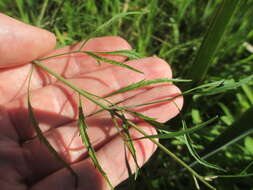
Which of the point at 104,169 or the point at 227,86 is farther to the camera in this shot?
the point at 104,169

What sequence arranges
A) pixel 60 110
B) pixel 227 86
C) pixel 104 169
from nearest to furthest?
1. pixel 227 86
2. pixel 104 169
3. pixel 60 110

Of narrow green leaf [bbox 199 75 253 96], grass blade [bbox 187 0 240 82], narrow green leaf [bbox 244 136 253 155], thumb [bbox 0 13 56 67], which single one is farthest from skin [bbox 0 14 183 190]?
narrow green leaf [bbox 244 136 253 155]

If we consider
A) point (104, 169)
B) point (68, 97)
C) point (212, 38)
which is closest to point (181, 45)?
point (212, 38)

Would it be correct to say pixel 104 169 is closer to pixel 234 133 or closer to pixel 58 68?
pixel 234 133

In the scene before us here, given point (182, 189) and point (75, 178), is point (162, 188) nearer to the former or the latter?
point (182, 189)

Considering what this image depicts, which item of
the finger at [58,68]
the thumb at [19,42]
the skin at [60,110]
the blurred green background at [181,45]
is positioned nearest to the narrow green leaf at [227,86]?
the skin at [60,110]

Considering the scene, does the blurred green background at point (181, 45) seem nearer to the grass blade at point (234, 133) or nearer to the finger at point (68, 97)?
the grass blade at point (234, 133)

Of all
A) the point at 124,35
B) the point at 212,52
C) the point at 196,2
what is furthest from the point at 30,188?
the point at 196,2
